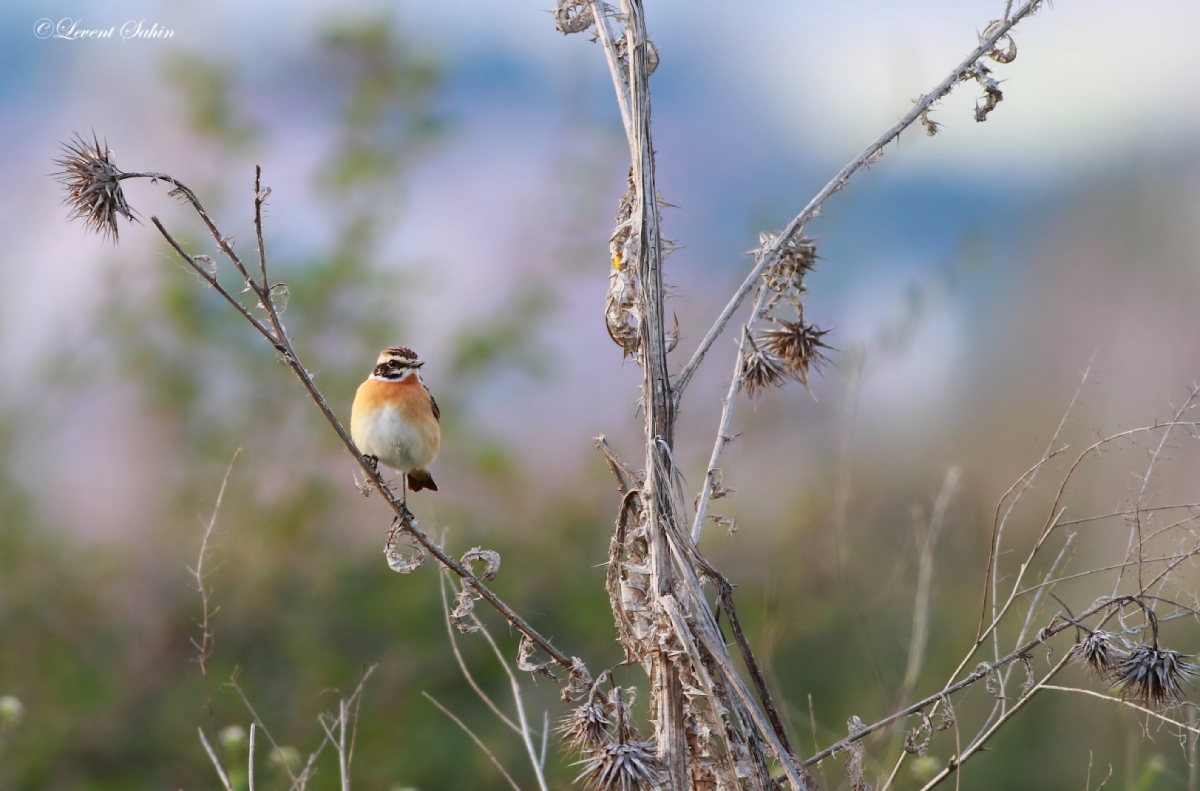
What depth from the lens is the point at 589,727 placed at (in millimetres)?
1802

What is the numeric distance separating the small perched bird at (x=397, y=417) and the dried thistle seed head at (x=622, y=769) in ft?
6.67

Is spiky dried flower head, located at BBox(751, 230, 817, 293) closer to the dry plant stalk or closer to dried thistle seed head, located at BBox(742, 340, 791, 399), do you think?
dried thistle seed head, located at BBox(742, 340, 791, 399)

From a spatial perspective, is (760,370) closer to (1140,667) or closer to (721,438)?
(721,438)

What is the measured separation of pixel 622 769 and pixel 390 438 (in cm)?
212

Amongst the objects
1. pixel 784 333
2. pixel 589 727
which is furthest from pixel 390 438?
pixel 589 727

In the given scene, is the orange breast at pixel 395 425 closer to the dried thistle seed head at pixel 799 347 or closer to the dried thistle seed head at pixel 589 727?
the dried thistle seed head at pixel 799 347

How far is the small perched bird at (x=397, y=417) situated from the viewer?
3664mm

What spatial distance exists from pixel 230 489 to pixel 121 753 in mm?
1782

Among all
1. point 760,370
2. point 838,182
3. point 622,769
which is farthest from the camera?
point 760,370

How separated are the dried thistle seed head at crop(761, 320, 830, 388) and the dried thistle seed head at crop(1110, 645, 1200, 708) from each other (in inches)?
34.4

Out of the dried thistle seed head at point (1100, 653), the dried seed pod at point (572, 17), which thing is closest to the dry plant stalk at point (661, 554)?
the dried seed pod at point (572, 17)

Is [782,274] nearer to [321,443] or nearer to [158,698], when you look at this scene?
[321,443]

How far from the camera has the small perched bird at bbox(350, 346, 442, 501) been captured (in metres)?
3.66

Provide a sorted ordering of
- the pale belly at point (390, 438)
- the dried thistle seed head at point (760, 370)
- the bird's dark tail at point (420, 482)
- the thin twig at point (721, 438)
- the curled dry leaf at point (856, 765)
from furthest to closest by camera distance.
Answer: the bird's dark tail at point (420, 482) → the pale belly at point (390, 438) → the dried thistle seed head at point (760, 370) → the thin twig at point (721, 438) → the curled dry leaf at point (856, 765)
